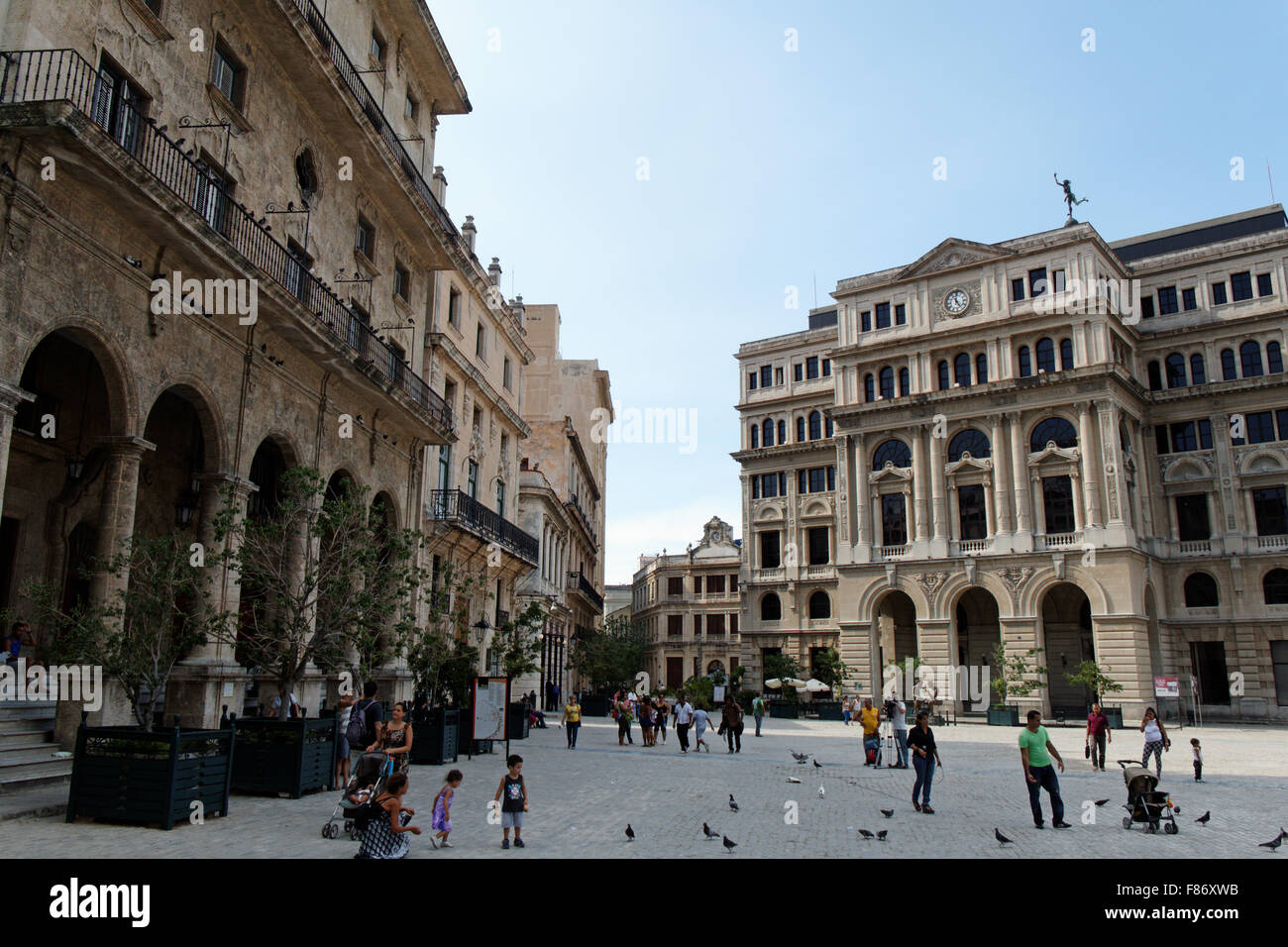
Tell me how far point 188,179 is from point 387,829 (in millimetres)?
11397

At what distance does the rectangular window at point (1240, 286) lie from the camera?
47.9 meters

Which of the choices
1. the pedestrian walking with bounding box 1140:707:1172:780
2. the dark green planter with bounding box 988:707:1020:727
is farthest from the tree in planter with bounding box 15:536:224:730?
the dark green planter with bounding box 988:707:1020:727

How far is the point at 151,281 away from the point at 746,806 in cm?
1223

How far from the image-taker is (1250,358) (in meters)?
47.3

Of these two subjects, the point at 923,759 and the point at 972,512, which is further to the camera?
the point at 972,512

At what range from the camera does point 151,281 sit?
13742mm

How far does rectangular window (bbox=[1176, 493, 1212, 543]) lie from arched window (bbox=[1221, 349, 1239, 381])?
6470 millimetres

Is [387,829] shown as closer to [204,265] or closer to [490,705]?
[490,705]

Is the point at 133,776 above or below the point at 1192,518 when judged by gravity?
below

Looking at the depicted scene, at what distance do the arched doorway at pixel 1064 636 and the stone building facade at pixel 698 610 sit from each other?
3019 cm

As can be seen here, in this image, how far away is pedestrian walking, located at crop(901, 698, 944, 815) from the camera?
44.8ft

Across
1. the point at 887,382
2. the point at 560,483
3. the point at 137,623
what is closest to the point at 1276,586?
the point at 887,382
